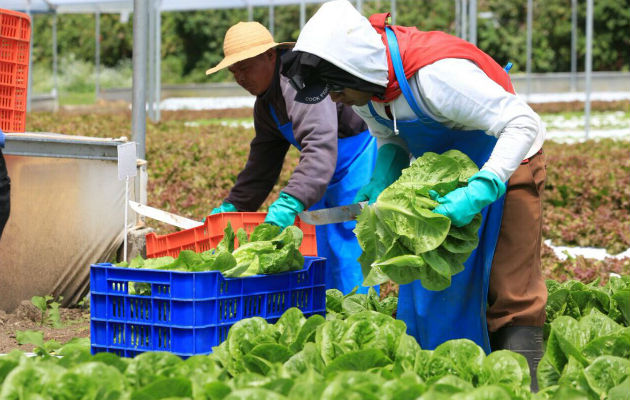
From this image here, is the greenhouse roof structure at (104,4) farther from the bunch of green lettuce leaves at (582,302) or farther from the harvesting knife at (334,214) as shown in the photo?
the harvesting knife at (334,214)

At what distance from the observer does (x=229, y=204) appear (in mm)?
4000

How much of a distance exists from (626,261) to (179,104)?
23692mm

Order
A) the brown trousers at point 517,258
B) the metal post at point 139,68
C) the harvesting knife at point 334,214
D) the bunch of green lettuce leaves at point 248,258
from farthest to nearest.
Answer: the metal post at point 139,68
the harvesting knife at point 334,214
the brown trousers at point 517,258
the bunch of green lettuce leaves at point 248,258

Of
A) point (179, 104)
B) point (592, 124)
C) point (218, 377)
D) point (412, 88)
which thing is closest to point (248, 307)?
point (218, 377)

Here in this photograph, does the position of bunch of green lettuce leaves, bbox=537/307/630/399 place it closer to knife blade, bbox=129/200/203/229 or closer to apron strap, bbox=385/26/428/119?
apron strap, bbox=385/26/428/119

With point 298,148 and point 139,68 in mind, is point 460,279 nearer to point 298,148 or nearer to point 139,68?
point 298,148

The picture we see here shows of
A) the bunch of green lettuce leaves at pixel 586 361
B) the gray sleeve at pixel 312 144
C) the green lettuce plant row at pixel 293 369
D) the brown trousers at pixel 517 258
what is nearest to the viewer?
the green lettuce plant row at pixel 293 369

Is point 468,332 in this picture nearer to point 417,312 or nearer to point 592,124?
point 417,312

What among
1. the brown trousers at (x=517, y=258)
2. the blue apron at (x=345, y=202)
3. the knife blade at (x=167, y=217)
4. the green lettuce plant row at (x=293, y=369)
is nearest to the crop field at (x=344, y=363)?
the green lettuce plant row at (x=293, y=369)

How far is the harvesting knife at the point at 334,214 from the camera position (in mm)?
3008

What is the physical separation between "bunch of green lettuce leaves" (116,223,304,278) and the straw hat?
32.4 inches

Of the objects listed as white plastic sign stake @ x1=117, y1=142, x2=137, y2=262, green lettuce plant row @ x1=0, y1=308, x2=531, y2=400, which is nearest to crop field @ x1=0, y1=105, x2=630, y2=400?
green lettuce plant row @ x1=0, y1=308, x2=531, y2=400

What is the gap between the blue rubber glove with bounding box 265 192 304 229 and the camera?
10.6ft

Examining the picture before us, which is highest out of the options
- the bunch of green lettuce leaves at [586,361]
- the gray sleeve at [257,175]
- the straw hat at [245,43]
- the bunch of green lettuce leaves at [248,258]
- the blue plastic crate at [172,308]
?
the straw hat at [245,43]
